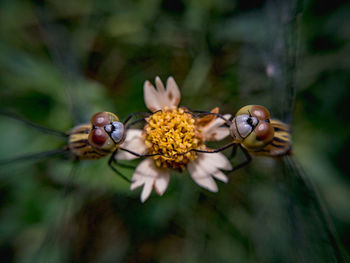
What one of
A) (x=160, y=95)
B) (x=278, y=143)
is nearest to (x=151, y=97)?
(x=160, y=95)

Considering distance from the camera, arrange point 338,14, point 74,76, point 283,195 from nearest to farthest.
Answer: point 283,195 → point 74,76 → point 338,14

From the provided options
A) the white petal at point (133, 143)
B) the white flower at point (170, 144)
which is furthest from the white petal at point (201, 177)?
the white petal at point (133, 143)

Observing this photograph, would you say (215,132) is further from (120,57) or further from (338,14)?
(338,14)

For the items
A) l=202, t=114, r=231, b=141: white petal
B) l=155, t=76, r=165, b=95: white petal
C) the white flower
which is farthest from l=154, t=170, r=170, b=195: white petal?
l=155, t=76, r=165, b=95: white petal

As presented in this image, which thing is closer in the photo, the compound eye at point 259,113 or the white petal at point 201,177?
the compound eye at point 259,113

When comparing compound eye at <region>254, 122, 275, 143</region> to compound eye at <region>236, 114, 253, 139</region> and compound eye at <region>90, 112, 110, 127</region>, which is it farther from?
compound eye at <region>90, 112, 110, 127</region>

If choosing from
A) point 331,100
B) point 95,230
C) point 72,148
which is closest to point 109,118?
point 72,148

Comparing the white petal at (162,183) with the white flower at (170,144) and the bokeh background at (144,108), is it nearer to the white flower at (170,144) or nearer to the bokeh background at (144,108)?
the white flower at (170,144)
